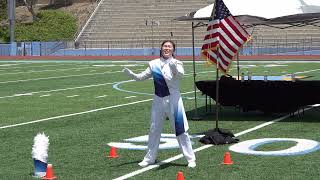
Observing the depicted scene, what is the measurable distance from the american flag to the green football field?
135 centimetres

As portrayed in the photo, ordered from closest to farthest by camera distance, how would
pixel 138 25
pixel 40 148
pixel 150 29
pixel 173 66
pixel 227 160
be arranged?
pixel 40 148
pixel 173 66
pixel 227 160
pixel 150 29
pixel 138 25

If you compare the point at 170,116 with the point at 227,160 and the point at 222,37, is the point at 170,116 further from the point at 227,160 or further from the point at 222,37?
the point at 222,37

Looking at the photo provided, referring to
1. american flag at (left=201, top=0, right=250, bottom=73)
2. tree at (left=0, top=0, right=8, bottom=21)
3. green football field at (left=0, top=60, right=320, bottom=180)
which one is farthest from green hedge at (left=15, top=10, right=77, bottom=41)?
american flag at (left=201, top=0, right=250, bottom=73)

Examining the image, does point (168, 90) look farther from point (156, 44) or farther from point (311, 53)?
point (156, 44)

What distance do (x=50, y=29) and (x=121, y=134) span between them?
2206 inches

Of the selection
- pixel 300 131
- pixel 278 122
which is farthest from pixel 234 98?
pixel 300 131

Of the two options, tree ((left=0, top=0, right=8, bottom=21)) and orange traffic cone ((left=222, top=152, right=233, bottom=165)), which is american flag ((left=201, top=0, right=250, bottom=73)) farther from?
tree ((left=0, top=0, right=8, bottom=21))

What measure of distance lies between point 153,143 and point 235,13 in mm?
5243

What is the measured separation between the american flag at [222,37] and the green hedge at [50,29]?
53.8 m

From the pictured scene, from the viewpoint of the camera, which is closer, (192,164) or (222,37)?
(192,164)

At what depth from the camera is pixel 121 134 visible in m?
12.1

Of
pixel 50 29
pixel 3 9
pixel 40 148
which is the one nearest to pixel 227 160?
pixel 40 148

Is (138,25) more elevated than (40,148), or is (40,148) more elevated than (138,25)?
(138,25)

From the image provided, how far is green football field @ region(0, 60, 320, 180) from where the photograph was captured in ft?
28.9
